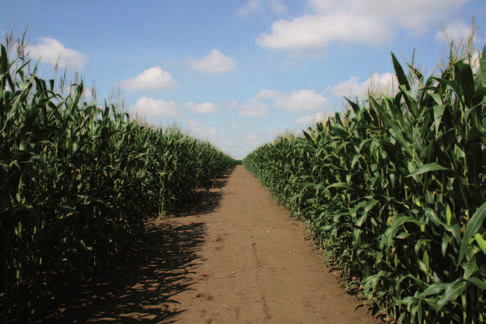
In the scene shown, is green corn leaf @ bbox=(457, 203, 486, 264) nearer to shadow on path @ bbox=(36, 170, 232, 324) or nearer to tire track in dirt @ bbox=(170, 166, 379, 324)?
tire track in dirt @ bbox=(170, 166, 379, 324)

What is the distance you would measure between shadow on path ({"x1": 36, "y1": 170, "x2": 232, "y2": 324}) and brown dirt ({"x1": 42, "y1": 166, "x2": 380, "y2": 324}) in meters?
0.01

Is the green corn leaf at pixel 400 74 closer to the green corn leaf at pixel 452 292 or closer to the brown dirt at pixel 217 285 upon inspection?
the green corn leaf at pixel 452 292

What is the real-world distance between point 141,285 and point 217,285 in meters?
1.03

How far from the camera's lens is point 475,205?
2109mm

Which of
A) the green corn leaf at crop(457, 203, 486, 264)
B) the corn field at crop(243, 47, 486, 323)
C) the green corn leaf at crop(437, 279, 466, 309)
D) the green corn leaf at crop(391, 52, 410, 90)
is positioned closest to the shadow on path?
the corn field at crop(243, 47, 486, 323)

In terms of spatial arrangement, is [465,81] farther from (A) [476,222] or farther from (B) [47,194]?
(B) [47,194]

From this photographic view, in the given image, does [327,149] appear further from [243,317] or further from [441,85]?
[243,317]

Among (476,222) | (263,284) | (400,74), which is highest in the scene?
(400,74)

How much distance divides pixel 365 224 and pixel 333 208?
0.84m

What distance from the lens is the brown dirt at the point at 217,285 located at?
10.8ft

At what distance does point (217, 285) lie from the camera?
4.11m

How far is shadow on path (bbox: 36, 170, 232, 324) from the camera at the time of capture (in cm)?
325

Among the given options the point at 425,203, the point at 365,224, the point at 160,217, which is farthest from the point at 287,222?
the point at 425,203

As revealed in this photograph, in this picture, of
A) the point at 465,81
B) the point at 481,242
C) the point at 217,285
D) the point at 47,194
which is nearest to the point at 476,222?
the point at 481,242
